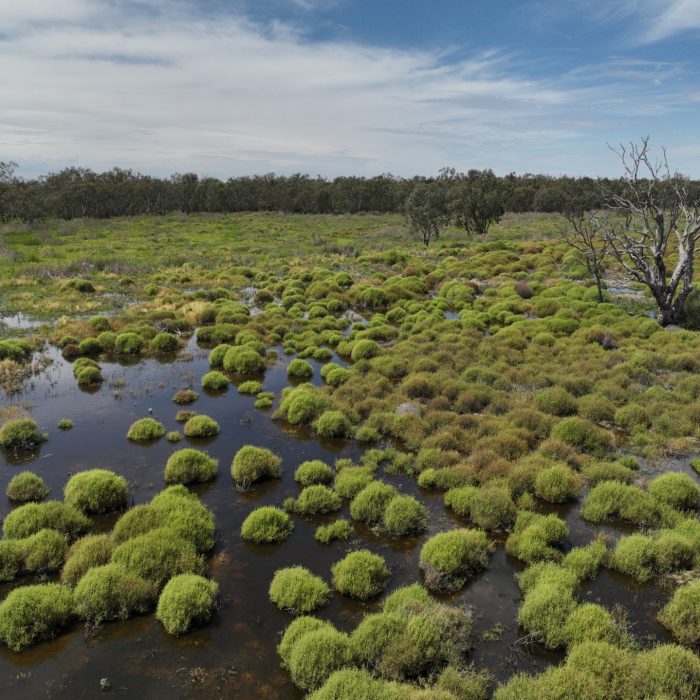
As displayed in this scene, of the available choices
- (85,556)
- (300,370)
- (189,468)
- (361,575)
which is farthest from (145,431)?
(361,575)

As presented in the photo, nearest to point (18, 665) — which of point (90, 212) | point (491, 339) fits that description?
point (491, 339)

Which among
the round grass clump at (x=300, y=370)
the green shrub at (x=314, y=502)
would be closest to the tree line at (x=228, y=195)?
the round grass clump at (x=300, y=370)

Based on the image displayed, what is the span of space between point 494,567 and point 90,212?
133108 mm

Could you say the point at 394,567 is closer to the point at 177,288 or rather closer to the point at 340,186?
the point at 177,288

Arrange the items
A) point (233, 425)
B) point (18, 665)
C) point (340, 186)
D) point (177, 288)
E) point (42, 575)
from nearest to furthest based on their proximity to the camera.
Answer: point (18, 665) < point (42, 575) < point (233, 425) < point (177, 288) < point (340, 186)

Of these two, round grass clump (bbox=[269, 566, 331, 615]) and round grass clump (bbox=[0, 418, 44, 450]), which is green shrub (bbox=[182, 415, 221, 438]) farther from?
round grass clump (bbox=[269, 566, 331, 615])

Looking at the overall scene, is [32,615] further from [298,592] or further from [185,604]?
[298,592]

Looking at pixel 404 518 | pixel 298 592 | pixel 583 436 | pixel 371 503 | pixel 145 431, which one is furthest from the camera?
pixel 145 431

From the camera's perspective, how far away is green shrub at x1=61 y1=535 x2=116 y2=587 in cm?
1280

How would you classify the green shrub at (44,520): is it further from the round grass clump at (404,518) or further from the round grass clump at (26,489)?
the round grass clump at (404,518)

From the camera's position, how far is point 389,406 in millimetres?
23203

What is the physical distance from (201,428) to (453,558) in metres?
12.2

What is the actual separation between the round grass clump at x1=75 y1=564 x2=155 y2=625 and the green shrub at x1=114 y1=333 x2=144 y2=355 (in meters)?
22.6

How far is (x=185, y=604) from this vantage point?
11.6 meters
